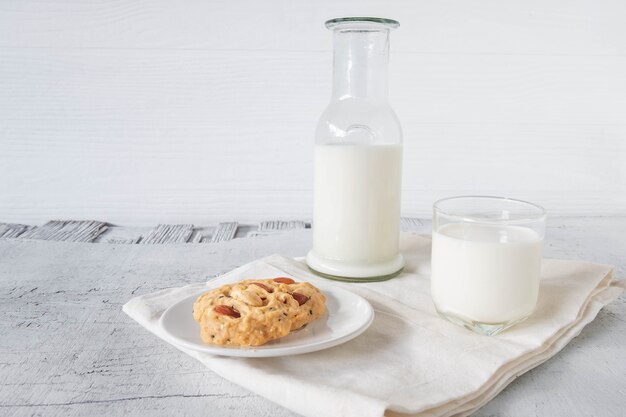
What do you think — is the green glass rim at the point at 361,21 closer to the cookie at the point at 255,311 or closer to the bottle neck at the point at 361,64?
the bottle neck at the point at 361,64

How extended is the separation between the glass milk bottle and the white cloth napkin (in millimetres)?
78

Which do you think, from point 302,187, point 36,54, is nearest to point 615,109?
point 302,187

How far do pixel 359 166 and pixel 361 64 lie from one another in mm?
167

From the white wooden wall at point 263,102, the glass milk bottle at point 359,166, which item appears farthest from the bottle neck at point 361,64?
the white wooden wall at point 263,102

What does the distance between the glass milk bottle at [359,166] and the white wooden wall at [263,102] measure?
22.5 inches

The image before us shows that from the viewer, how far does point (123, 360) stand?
0.71 metres

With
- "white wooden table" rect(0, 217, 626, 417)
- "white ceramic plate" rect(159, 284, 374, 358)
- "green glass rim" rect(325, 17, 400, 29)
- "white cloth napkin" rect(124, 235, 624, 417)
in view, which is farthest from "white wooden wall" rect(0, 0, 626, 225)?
"white ceramic plate" rect(159, 284, 374, 358)

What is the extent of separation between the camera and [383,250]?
97 cm

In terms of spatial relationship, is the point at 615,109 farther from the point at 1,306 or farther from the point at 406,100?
the point at 1,306

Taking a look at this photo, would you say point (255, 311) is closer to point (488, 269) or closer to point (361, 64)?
point (488, 269)

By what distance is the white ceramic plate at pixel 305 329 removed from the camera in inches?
24.9

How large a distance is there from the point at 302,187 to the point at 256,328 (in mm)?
971

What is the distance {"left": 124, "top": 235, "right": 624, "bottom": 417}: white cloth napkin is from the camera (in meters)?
0.58

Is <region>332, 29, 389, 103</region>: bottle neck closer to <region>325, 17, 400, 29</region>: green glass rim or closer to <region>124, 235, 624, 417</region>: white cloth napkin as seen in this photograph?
<region>325, 17, 400, 29</region>: green glass rim
